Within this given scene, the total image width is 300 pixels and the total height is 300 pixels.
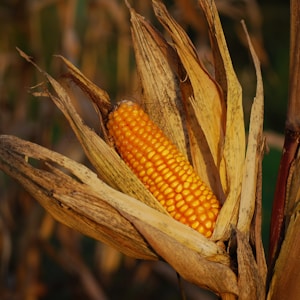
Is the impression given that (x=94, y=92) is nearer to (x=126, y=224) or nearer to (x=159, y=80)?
(x=159, y=80)

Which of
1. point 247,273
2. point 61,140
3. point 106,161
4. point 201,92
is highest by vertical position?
point 201,92

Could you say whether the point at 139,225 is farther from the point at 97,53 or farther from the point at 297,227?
the point at 97,53

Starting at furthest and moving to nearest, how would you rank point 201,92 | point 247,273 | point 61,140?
point 61,140 < point 201,92 < point 247,273

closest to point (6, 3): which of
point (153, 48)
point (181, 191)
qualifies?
point (153, 48)

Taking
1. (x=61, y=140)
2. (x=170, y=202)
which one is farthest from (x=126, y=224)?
(x=61, y=140)

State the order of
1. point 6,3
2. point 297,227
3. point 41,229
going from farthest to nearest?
point 6,3
point 41,229
point 297,227

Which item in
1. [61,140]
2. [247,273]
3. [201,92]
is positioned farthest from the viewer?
[61,140]

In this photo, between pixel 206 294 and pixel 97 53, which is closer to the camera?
pixel 206 294
